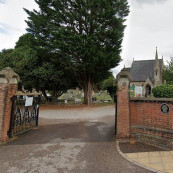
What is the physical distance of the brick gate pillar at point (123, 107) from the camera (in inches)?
207

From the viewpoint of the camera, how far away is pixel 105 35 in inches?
578

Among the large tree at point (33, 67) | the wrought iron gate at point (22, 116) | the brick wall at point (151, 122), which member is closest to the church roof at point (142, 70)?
the large tree at point (33, 67)

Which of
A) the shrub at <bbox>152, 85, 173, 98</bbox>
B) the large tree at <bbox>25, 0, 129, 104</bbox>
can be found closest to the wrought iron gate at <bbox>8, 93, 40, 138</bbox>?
the shrub at <bbox>152, 85, 173, 98</bbox>

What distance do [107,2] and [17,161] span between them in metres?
16.3

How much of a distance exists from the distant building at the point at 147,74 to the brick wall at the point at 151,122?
31.3 m

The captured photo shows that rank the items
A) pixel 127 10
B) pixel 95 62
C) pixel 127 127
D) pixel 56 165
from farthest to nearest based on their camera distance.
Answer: pixel 127 10 < pixel 95 62 < pixel 127 127 < pixel 56 165

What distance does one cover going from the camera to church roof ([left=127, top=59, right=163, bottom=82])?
37.0 metres

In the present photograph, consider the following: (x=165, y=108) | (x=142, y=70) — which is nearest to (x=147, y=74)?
(x=142, y=70)

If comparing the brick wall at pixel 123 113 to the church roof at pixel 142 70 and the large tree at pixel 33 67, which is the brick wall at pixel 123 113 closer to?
the large tree at pixel 33 67

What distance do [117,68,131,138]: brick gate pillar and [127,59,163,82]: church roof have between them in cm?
3457

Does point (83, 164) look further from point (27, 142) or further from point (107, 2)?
point (107, 2)

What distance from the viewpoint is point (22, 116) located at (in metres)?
6.62

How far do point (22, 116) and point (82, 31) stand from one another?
13.1m

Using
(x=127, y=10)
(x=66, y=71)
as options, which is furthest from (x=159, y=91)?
(x=127, y=10)
